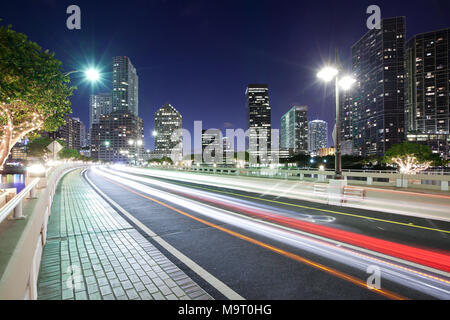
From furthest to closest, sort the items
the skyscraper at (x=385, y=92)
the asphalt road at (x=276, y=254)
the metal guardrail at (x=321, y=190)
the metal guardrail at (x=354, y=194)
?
the skyscraper at (x=385, y=92) < the metal guardrail at (x=321, y=190) < the metal guardrail at (x=354, y=194) < the asphalt road at (x=276, y=254)

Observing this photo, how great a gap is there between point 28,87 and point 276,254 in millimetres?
9641

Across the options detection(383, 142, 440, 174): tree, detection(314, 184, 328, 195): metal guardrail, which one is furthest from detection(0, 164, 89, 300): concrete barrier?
detection(383, 142, 440, 174): tree

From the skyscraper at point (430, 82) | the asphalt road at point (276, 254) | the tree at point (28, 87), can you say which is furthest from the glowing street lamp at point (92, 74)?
the skyscraper at point (430, 82)

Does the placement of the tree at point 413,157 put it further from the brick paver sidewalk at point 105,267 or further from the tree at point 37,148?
the tree at point 37,148

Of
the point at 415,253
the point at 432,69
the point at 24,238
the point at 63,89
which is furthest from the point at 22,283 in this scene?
the point at 432,69

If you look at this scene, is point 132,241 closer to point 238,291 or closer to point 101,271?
point 101,271

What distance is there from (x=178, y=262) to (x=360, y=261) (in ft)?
13.1

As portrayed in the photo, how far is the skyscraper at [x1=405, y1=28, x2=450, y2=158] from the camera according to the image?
17112cm

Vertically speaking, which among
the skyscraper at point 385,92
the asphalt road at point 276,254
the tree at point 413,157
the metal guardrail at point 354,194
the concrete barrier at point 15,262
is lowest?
the asphalt road at point 276,254

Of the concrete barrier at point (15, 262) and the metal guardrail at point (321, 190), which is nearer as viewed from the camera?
the concrete barrier at point (15, 262)

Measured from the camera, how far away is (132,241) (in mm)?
5812

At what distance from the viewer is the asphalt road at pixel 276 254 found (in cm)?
353

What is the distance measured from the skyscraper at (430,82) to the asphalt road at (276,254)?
200243mm

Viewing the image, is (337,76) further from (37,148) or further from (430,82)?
(430,82)
